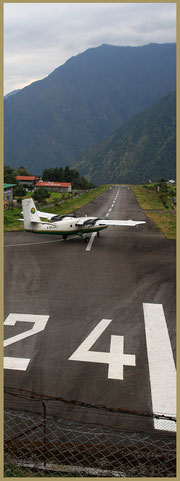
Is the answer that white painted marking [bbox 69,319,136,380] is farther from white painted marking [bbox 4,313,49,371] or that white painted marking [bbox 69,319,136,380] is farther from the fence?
the fence

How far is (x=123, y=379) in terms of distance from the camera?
1245 cm

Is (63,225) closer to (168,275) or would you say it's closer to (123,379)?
(168,275)

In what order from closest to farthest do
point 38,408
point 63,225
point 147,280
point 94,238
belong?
point 38,408, point 147,280, point 63,225, point 94,238

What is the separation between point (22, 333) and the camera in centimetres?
1599

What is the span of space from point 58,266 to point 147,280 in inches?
304

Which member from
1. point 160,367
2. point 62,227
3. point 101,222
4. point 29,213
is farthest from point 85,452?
point 101,222

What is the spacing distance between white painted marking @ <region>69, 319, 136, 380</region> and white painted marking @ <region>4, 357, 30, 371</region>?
199 centimetres

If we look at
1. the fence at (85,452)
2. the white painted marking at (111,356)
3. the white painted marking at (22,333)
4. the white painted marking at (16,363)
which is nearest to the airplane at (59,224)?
the white painted marking at (22,333)

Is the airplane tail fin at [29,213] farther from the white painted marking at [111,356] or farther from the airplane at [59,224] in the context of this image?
the white painted marking at [111,356]

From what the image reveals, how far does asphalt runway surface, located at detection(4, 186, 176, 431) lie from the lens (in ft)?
39.4

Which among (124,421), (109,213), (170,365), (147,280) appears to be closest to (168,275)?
(147,280)

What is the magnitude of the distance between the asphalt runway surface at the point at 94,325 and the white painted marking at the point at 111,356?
43 millimetres

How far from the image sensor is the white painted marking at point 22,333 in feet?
44.3

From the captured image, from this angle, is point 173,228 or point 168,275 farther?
point 173,228
